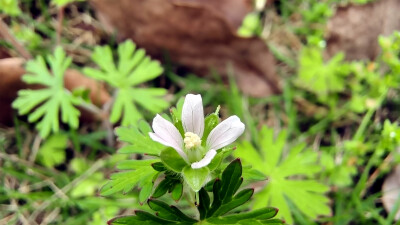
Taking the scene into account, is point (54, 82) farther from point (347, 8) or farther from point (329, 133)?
point (347, 8)

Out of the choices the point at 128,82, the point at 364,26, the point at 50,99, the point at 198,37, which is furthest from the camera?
the point at 364,26

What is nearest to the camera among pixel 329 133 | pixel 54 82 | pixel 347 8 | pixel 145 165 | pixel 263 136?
pixel 145 165

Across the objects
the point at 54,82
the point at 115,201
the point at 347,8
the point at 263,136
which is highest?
the point at 347,8

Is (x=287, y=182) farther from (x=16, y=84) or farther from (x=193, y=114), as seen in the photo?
(x=16, y=84)

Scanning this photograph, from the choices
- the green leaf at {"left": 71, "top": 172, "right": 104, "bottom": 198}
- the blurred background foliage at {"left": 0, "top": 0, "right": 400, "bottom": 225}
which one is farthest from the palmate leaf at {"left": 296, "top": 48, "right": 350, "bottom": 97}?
the green leaf at {"left": 71, "top": 172, "right": 104, "bottom": 198}

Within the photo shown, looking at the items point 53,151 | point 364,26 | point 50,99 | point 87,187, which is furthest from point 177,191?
point 364,26

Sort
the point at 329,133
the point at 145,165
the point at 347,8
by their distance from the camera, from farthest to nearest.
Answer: the point at 347,8, the point at 329,133, the point at 145,165

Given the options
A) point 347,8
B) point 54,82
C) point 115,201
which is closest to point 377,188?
Result: point 347,8
